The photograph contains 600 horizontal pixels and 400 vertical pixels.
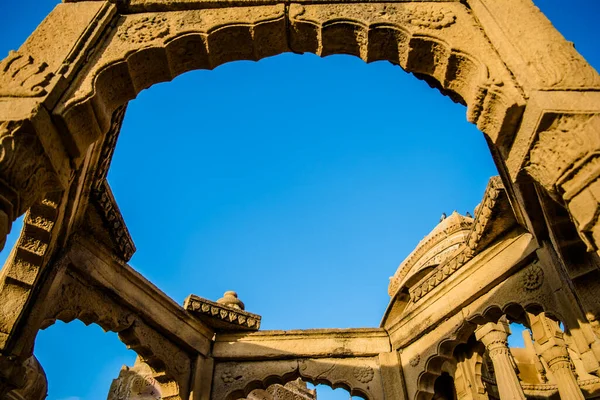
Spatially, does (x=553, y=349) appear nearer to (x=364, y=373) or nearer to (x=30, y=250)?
(x=364, y=373)

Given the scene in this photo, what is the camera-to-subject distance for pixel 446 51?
4000 millimetres

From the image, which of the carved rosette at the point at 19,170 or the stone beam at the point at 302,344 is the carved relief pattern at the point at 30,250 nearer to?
the carved rosette at the point at 19,170

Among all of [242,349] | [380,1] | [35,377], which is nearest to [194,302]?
[242,349]

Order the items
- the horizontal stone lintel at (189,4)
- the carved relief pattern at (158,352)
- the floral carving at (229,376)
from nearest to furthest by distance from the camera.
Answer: the horizontal stone lintel at (189,4)
the carved relief pattern at (158,352)
the floral carving at (229,376)

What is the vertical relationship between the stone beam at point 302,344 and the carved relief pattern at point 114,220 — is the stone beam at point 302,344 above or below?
A: below

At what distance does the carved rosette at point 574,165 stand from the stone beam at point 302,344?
5534 mm

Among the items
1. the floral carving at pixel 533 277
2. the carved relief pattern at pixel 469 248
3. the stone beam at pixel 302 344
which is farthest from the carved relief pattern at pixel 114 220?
the floral carving at pixel 533 277

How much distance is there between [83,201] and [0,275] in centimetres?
118

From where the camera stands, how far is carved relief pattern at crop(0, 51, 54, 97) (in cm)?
339

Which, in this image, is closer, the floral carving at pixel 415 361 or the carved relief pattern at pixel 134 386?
the floral carving at pixel 415 361

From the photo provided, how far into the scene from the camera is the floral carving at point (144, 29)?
13.8 feet

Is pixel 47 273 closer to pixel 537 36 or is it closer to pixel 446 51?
pixel 446 51

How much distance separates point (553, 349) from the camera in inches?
349

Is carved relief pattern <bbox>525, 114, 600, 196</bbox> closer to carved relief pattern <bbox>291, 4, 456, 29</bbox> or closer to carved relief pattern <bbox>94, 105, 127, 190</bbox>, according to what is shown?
carved relief pattern <bbox>291, 4, 456, 29</bbox>
